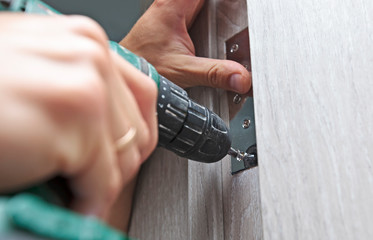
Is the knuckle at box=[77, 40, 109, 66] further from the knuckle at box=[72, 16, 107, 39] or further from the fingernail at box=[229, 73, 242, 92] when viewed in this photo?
the fingernail at box=[229, 73, 242, 92]

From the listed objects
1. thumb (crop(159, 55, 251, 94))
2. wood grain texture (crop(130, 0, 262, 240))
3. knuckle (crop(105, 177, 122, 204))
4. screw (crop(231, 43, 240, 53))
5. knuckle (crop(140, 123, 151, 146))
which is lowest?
wood grain texture (crop(130, 0, 262, 240))

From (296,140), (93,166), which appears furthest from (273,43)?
(93,166)

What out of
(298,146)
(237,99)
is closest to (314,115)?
(298,146)

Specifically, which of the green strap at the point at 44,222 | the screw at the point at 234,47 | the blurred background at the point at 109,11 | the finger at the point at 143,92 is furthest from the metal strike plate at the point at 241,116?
the blurred background at the point at 109,11

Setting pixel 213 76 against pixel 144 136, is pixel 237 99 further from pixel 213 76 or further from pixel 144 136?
pixel 144 136

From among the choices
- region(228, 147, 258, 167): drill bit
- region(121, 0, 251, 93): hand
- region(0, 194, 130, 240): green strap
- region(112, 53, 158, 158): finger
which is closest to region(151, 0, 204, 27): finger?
region(121, 0, 251, 93): hand

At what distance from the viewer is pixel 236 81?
496 millimetres

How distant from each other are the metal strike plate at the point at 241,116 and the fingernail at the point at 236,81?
0.07ft

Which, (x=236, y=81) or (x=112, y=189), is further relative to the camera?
(x=236, y=81)

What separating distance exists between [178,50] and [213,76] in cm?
9

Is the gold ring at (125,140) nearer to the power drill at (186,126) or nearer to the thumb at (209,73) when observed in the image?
the power drill at (186,126)

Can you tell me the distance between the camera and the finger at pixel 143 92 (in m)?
0.27

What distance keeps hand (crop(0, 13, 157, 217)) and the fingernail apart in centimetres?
27

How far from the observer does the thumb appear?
0.50 metres
